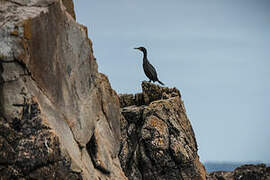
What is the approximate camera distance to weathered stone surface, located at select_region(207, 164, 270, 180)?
3212 cm

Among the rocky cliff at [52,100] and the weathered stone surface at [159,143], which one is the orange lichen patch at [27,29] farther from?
the weathered stone surface at [159,143]

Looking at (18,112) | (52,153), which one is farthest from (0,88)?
(52,153)

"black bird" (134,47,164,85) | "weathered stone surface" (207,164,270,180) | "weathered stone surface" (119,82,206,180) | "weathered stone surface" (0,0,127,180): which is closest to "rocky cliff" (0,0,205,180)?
"weathered stone surface" (0,0,127,180)

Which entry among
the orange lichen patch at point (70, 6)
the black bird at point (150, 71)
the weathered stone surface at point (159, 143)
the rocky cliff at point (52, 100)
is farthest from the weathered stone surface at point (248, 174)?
the orange lichen patch at point (70, 6)

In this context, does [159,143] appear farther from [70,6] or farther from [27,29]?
[27,29]

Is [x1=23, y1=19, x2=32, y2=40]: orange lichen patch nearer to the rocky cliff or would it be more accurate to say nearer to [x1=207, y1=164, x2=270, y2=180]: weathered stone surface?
the rocky cliff

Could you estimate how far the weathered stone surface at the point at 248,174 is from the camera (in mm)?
32125

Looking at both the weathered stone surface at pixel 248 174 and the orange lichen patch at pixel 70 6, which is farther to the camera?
the weathered stone surface at pixel 248 174

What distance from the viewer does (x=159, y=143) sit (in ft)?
71.6

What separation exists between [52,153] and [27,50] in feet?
7.44

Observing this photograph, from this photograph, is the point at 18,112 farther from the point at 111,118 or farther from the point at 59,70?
the point at 111,118

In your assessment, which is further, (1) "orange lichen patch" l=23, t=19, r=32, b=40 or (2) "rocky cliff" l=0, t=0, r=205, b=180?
(1) "orange lichen patch" l=23, t=19, r=32, b=40

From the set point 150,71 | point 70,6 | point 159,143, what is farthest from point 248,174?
point 70,6

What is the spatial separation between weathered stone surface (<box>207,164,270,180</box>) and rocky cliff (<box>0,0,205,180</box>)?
20785 mm
